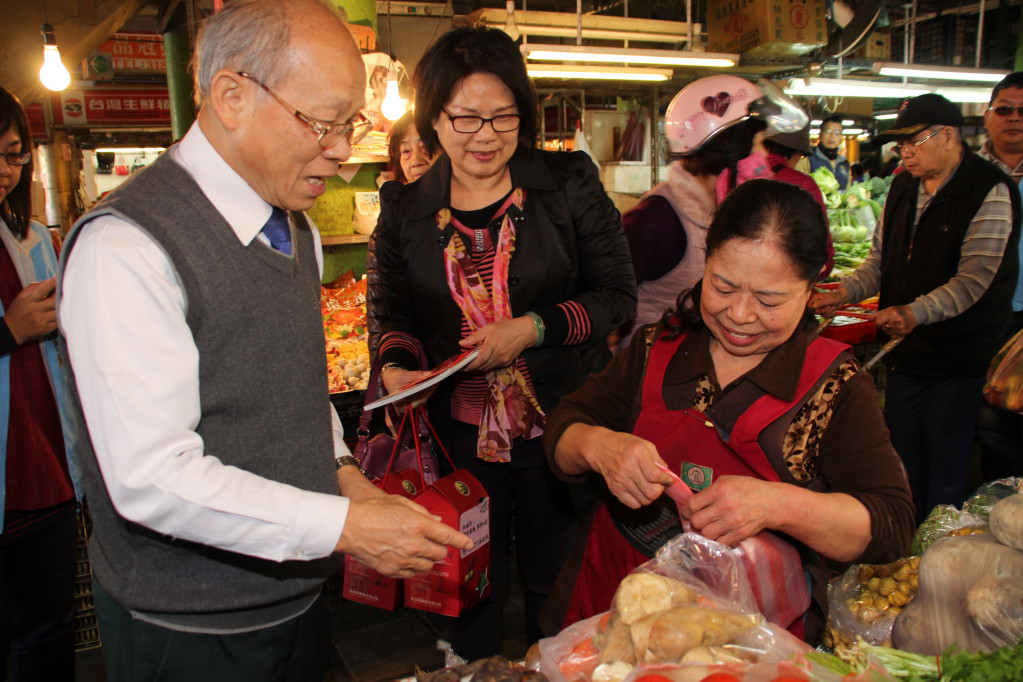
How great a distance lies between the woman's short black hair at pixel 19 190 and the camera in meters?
1.93

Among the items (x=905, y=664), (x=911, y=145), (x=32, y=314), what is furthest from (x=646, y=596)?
(x=911, y=145)

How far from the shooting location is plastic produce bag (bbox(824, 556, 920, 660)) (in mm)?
1781

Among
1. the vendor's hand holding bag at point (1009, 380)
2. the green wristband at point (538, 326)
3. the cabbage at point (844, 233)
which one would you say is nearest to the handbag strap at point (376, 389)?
the green wristband at point (538, 326)

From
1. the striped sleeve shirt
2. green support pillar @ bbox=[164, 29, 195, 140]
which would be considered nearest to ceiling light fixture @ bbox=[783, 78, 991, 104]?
the striped sleeve shirt

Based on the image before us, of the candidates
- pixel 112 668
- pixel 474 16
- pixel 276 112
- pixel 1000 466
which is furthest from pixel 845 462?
pixel 474 16

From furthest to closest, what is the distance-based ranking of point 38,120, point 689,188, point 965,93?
point 38,120
point 965,93
point 689,188

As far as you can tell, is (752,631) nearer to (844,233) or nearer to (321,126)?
(321,126)

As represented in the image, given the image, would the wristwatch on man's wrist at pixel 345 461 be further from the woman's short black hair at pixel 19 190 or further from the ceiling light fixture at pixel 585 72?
the ceiling light fixture at pixel 585 72

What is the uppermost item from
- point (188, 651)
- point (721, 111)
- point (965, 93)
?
point (965, 93)

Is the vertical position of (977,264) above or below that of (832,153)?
below

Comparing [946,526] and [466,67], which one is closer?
[946,526]

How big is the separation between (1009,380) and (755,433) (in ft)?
3.89

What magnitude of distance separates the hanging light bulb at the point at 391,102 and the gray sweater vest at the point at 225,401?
2.99 m

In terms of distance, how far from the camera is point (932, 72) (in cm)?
700
